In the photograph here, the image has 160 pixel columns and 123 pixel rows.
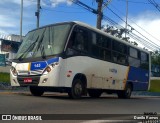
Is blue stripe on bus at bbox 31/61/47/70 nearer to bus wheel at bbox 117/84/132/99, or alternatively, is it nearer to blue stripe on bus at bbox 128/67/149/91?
bus wheel at bbox 117/84/132/99

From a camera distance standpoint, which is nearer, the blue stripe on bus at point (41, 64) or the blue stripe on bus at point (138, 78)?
the blue stripe on bus at point (41, 64)

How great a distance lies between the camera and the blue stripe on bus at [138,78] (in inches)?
789

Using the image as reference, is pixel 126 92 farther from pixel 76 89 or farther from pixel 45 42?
pixel 45 42

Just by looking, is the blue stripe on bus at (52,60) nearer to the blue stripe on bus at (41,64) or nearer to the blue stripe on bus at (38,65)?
the blue stripe on bus at (41,64)

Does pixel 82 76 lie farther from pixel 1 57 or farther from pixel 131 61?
pixel 1 57

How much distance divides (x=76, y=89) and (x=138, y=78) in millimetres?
8293

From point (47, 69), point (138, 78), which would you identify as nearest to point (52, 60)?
point (47, 69)

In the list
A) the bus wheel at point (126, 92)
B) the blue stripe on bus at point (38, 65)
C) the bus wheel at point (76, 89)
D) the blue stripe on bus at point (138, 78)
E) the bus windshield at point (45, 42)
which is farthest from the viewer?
the blue stripe on bus at point (138, 78)

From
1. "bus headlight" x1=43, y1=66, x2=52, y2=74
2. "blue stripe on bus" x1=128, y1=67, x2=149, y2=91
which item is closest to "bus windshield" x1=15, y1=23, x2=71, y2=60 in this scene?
"bus headlight" x1=43, y1=66, x2=52, y2=74

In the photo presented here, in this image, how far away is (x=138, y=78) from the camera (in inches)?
835

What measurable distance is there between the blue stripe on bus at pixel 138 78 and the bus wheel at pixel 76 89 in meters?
6.16

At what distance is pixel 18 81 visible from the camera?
44.5 feet

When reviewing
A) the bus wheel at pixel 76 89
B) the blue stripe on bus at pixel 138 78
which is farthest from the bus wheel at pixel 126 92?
the bus wheel at pixel 76 89

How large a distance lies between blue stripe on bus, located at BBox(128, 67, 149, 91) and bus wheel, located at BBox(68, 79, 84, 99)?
6.16 meters
